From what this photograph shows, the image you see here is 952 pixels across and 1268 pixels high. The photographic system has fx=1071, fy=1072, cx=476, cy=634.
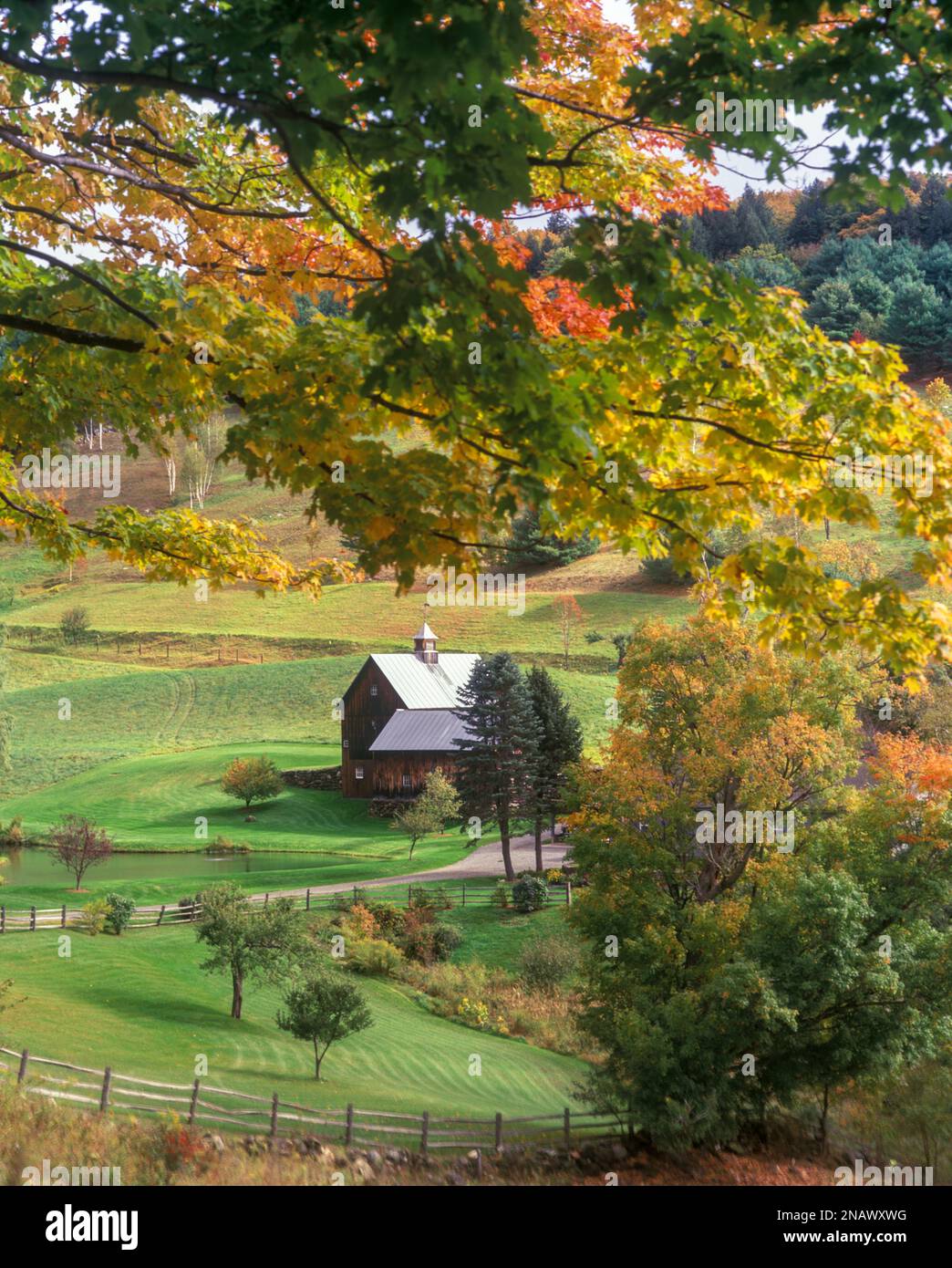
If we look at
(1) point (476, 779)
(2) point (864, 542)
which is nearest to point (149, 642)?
(1) point (476, 779)

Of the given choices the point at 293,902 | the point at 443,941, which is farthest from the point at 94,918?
the point at 443,941

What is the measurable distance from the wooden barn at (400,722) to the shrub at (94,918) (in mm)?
21214

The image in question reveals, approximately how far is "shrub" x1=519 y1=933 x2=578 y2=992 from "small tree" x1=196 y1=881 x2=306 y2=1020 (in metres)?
7.33

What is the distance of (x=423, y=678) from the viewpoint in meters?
54.2

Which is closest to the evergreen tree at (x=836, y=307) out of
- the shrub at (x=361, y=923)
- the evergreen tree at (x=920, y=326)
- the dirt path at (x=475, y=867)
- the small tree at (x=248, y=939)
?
the evergreen tree at (x=920, y=326)

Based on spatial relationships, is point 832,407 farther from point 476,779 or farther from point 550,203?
point 476,779

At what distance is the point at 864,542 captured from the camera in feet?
151

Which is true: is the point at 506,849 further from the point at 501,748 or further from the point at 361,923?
the point at 361,923

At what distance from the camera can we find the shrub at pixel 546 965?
2866 centimetres

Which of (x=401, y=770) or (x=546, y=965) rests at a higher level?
(x=401, y=770)

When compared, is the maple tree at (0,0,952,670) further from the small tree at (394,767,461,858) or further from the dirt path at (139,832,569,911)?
the small tree at (394,767,461,858)

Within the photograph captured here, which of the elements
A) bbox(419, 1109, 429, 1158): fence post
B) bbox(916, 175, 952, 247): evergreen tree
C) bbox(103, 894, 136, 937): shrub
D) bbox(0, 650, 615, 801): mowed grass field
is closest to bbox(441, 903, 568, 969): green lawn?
bbox(103, 894, 136, 937): shrub

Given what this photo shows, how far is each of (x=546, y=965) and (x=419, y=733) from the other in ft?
76.4

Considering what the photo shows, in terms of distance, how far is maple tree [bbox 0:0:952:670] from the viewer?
409 centimetres
